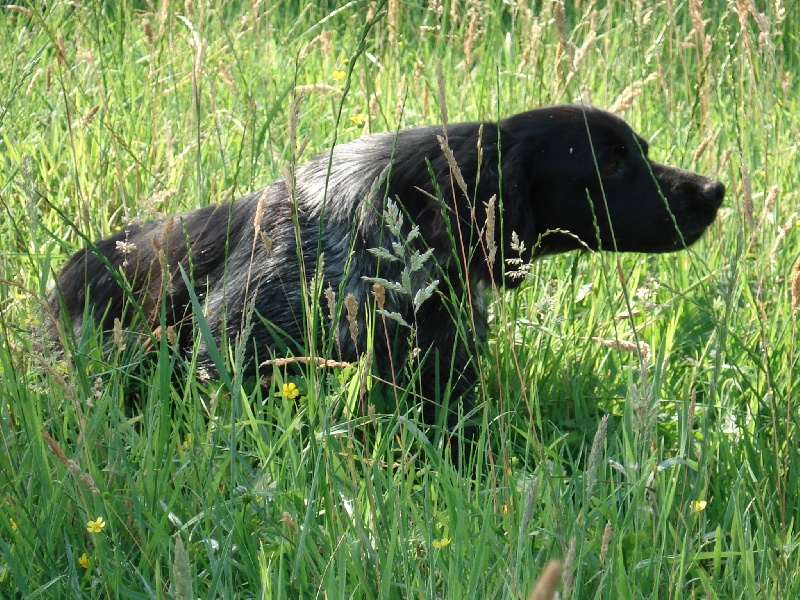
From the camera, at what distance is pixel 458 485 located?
1.95 metres

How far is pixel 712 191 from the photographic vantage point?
3.53 meters

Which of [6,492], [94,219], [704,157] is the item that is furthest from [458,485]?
[704,157]

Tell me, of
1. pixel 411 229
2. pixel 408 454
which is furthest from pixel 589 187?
pixel 408 454

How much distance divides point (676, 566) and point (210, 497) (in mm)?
804

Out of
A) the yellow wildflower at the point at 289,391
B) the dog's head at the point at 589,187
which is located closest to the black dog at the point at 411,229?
the dog's head at the point at 589,187

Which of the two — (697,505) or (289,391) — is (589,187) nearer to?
(289,391)

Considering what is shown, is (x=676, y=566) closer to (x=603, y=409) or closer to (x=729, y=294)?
(x=729, y=294)

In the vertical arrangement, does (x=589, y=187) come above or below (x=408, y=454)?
above

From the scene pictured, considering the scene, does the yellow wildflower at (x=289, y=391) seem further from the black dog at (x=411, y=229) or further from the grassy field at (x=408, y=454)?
the black dog at (x=411, y=229)

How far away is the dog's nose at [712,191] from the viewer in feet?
11.6

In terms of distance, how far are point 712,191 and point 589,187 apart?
0.41 meters

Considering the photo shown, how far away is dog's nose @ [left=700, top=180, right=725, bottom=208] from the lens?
3.53 m

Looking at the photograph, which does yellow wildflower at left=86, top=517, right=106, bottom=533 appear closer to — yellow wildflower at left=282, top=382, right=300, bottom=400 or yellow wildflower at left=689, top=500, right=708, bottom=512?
yellow wildflower at left=282, top=382, right=300, bottom=400

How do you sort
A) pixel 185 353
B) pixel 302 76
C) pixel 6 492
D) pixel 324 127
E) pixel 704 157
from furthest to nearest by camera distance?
1. pixel 302 76
2. pixel 324 127
3. pixel 704 157
4. pixel 185 353
5. pixel 6 492
